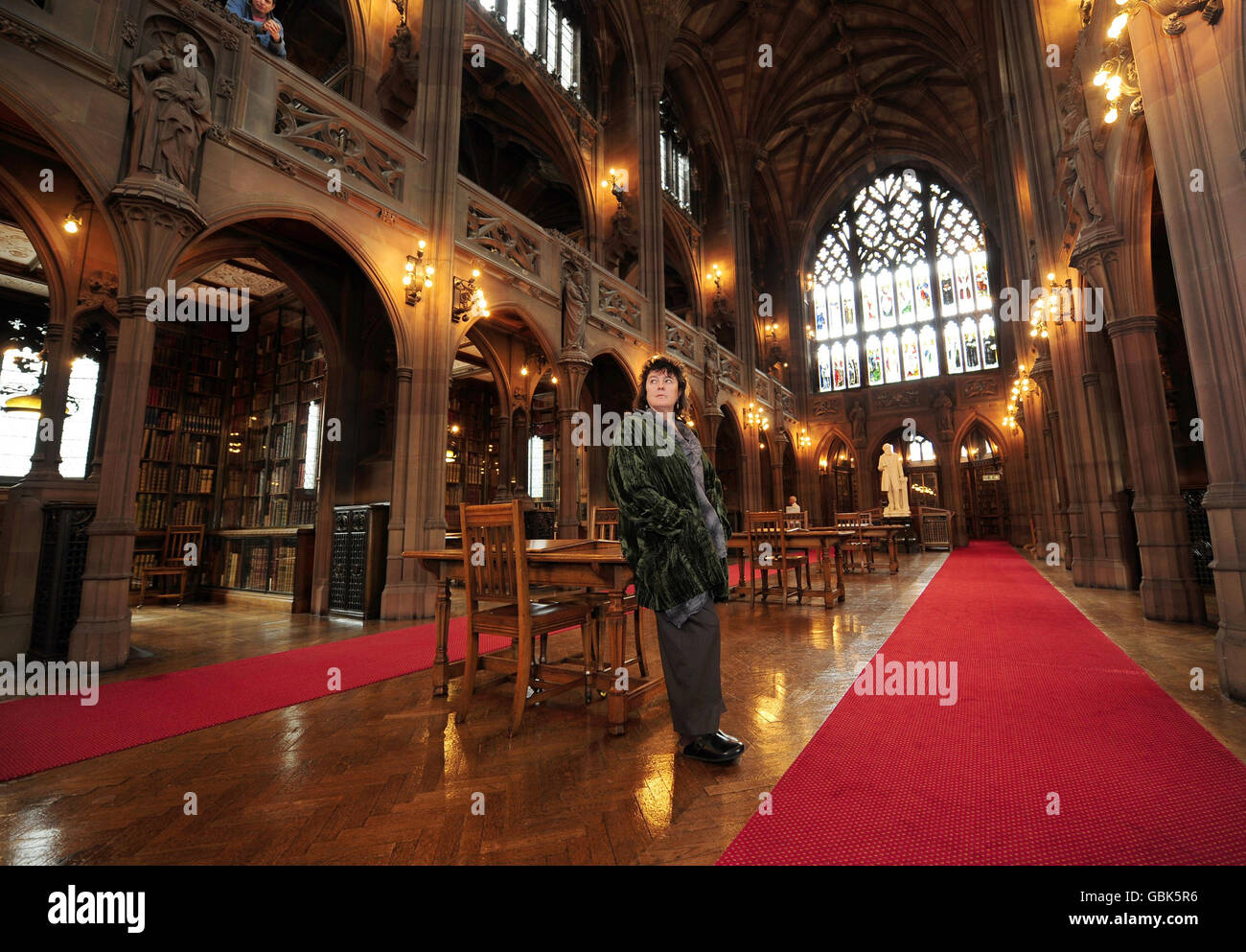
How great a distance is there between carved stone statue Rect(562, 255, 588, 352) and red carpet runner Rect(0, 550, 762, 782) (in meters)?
5.54

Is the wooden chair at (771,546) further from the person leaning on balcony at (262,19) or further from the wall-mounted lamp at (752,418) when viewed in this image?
the wall-mounted lamp at (752,418)

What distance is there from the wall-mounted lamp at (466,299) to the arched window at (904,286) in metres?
17.3

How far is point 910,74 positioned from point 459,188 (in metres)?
18.3

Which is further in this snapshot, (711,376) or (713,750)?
(711,376)

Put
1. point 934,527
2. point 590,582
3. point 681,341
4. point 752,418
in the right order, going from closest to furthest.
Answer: point 590,582 < point 681,341 < point 752,418 < point 934,527

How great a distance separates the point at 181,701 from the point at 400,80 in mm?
7289

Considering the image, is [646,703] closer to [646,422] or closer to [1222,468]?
[646,422]

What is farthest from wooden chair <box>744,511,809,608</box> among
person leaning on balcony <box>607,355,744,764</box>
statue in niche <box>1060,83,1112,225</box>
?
statue in niche <box>1060,83,1112,225</box>

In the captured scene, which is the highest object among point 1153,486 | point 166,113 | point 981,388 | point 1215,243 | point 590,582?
point 981,388

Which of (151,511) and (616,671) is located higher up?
(151,511)

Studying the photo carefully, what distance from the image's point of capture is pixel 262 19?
5195 millimetres

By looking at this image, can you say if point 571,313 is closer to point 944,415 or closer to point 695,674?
point 695,674

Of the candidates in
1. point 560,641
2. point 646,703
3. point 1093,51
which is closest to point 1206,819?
point 646,703

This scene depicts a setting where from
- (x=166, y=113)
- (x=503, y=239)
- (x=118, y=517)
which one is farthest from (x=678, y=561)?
(x=503, y=239)
